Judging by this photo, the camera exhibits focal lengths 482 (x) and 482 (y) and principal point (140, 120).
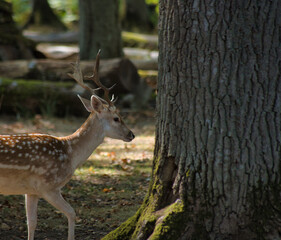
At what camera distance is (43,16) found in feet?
74.8

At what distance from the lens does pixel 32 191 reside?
15.8 feet

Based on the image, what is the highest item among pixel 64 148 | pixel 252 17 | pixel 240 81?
pixel 252 17

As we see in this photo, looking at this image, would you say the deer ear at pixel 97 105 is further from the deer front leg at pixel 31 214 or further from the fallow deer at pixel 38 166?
the deer front leg at pixel 31 214

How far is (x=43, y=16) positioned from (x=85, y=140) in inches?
735

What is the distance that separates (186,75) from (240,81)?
0.44 metres

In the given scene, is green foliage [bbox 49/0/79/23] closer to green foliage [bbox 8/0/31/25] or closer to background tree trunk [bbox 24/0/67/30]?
green foliage [bbox 8/0/31/25]

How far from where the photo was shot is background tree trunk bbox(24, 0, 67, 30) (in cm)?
2266

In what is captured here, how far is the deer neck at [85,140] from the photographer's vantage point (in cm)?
517

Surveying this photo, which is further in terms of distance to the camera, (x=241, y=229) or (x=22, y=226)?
(x=22, y=226)

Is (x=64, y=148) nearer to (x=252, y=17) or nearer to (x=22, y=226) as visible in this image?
(x=22, y=226)

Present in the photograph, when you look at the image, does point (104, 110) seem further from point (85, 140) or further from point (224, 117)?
point (224, 117)

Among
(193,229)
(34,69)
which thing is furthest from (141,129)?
(193,229)

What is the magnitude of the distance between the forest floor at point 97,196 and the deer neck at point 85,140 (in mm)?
807

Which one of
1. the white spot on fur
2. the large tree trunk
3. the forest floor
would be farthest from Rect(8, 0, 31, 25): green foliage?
the large tree trunk
